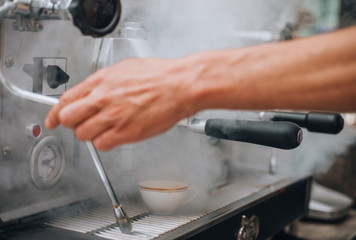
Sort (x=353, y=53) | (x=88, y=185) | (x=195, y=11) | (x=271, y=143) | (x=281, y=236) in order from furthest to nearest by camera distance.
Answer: (x=281, y=236), (x=195, y=11), (x=88, y=185), (x=271, y=143), (x=353, y=53)

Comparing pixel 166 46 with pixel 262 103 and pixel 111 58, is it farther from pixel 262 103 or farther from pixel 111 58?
pixel 262 103

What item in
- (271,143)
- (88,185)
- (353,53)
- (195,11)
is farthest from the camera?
(195,11)

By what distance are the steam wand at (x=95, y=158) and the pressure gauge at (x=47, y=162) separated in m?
0.11

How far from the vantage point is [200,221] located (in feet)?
2.13

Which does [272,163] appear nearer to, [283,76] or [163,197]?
[163,197]

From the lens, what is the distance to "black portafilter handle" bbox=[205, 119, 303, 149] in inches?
22.9

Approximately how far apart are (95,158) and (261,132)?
0.22 metres

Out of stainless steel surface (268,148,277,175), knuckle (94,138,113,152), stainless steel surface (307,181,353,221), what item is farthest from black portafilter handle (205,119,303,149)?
stainless steel surface (307,181,353,221)

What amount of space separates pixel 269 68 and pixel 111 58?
1.00ft

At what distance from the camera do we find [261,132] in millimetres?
603

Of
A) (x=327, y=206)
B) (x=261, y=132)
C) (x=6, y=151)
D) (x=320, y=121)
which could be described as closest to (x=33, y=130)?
(x=6, y=151)

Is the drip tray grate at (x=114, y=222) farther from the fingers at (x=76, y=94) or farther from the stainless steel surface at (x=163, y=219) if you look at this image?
the fingers at (x=76, y=94)

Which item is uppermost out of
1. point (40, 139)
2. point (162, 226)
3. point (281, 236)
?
point (40, 139)

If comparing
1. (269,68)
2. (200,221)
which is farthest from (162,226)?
(269,68)
